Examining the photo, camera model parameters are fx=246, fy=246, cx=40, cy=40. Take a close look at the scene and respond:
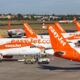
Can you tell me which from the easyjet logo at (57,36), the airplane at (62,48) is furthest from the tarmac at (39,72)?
the easyjet logo at (57,36)

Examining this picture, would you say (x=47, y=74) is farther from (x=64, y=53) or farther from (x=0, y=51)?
(x=0, y=51)

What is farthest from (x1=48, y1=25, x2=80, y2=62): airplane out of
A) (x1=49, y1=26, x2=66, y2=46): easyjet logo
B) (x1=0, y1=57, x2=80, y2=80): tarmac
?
(x1=0, y1=57, x2=80, y2=80): tarmac

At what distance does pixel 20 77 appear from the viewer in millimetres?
37812

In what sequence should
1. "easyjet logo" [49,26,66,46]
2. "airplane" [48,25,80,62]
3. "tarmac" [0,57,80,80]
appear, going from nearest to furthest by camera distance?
"tarmac" [0,57,80,80], "airplane" [48,25,80,62], "easyjet logo" [49,26,66,46]

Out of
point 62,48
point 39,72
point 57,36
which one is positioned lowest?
point 39,72

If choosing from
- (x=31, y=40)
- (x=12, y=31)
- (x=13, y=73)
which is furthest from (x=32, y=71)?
(x=12, y=31)

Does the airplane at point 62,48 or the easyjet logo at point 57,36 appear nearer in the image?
the airplane at point 62,48

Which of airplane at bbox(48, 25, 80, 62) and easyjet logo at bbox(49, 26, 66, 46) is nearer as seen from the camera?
airplane at bbox(48, 25, 80, 62)

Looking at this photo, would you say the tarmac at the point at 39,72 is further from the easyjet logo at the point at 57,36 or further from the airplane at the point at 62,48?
the easyjet logo at the point at 57,36

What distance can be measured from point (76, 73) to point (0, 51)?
64.7 feet

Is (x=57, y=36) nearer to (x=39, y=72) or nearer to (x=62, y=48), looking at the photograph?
(x=62, y=48)

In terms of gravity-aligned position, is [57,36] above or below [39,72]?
above

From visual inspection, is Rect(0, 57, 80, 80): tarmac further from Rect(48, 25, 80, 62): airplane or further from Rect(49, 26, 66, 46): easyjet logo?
Rect(49, 26, 66, 46): easyjet logo

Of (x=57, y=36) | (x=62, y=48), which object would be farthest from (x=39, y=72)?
(x=57, y=36)
